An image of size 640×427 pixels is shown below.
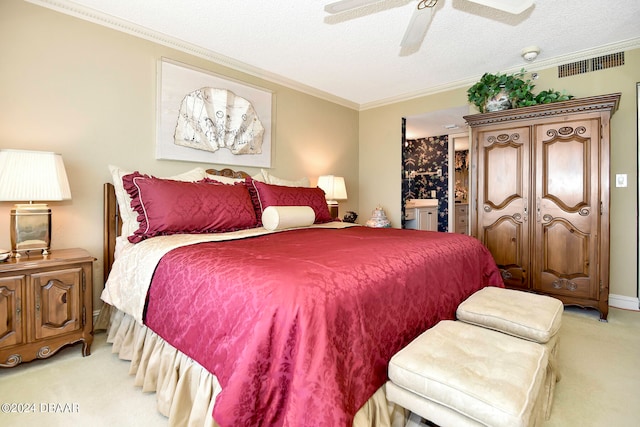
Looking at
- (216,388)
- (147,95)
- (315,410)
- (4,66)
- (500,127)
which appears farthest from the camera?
(500,127)

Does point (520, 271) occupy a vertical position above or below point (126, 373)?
above

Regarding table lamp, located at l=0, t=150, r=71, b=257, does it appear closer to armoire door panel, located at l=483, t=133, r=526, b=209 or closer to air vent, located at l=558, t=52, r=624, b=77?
armoire door panel, located at l=483, t=133, r=526, b=209

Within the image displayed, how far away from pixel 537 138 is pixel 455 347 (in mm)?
2534

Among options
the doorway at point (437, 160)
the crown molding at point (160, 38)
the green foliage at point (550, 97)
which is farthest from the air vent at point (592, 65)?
the crown molding at point (160, 38)

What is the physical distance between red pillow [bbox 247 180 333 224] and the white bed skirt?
1.28m

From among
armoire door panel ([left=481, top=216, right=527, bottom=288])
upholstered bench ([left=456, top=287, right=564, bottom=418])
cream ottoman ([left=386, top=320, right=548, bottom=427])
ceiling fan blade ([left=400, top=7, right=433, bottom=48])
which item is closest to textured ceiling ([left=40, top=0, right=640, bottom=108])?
ceiling fan blade ([left=400, top=7, right=433, bottom=48])

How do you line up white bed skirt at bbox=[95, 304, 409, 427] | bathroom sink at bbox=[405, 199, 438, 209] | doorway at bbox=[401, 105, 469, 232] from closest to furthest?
white bed skirt at bbox=[95, 304, 409, 427] < doorway at bbox=[401, 105, 469, 232] < bathroom sink at bbox=[405, 199, 438, 209]

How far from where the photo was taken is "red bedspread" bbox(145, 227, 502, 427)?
973 millimetres

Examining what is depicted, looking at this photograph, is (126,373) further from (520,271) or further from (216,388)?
(520,271)

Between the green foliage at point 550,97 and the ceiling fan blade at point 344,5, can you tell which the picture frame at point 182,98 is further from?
the green foliage at point 550,97

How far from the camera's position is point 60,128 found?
88.7 inches

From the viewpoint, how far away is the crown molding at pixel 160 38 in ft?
7.41

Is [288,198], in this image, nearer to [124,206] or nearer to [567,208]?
→ [124,206]

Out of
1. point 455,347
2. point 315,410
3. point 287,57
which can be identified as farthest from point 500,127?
point 315,410
